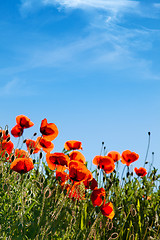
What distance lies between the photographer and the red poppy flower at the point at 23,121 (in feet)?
10.6

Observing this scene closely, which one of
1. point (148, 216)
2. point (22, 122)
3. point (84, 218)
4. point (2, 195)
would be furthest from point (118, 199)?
point (2, 195)

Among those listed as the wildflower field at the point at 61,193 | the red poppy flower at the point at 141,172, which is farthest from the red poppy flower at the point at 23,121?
the red poppy flower at the point at 141,172

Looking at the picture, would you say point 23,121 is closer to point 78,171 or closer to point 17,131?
point 17,131

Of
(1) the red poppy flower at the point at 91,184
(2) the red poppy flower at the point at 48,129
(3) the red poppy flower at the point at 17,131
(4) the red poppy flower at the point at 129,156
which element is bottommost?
(1) the red poppy flower at the point at 91,184

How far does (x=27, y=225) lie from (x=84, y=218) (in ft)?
3.27

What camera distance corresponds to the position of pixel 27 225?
98.3 inches

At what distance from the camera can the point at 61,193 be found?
8.59 ft

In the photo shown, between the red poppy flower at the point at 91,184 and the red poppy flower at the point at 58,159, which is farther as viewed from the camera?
the red poppy flower at the point at 91,184

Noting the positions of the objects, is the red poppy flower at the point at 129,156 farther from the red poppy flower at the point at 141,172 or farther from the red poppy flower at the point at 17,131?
the red poppy flower at the point at 17,131

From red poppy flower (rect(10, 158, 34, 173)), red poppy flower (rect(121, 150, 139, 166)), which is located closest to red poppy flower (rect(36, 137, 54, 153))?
red poppy flower (rect(10, 158, 34, 173))

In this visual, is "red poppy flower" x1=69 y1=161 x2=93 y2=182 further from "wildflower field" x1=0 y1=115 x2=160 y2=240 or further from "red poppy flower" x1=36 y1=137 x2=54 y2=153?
Answer: "red poppy flower" x1=36 y1=137 x2=54 y2=153

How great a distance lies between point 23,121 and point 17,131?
159 mm

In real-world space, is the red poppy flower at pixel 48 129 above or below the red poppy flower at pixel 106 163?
above

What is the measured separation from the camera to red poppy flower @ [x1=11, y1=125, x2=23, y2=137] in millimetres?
3301
